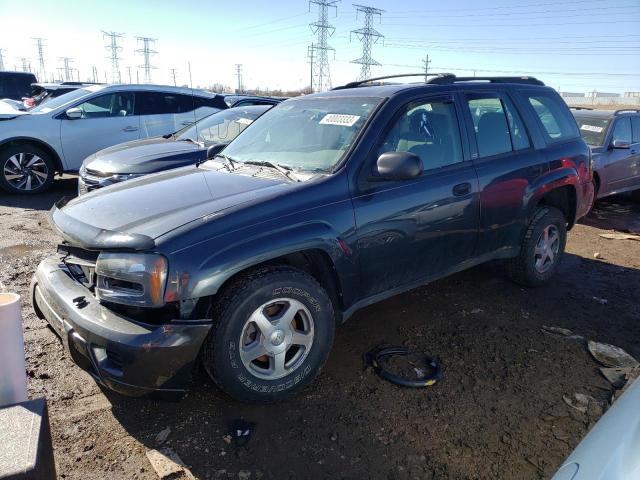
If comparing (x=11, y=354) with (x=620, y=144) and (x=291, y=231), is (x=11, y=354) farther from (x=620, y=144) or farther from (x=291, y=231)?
(x=620, y=144)

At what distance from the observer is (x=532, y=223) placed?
451 centimetres

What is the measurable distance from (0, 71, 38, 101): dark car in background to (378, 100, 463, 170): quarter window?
18294 millimetres

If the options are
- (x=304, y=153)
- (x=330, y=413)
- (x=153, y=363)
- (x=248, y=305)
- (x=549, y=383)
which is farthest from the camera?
(x=304, y=153)

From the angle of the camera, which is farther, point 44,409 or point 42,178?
point 42,178

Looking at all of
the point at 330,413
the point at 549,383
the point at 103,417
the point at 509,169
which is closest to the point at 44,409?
the point at 103,417

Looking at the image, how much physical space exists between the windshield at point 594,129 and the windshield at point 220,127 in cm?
549

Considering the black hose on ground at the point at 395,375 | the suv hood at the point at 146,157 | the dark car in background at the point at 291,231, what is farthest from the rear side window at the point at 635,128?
the black hose on ground at the point at 395,375

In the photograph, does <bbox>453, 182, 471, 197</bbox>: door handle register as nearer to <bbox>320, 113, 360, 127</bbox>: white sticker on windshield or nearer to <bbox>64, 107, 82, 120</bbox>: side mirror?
<bbox>320, 113, 360, 127</bbox>: white sticker on windshield

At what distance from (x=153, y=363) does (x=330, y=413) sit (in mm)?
1063

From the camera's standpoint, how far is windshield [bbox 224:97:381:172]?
11.1ft

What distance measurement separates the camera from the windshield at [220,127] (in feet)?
23.7

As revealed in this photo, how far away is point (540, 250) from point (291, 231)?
9.75ft

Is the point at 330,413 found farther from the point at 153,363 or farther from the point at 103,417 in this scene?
the point at 103,417

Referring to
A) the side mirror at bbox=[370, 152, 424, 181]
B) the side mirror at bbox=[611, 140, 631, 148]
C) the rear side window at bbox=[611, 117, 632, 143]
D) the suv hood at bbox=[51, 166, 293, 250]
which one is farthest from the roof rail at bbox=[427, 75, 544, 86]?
the rear side window at bbox=[611, 117, 632, 143]
